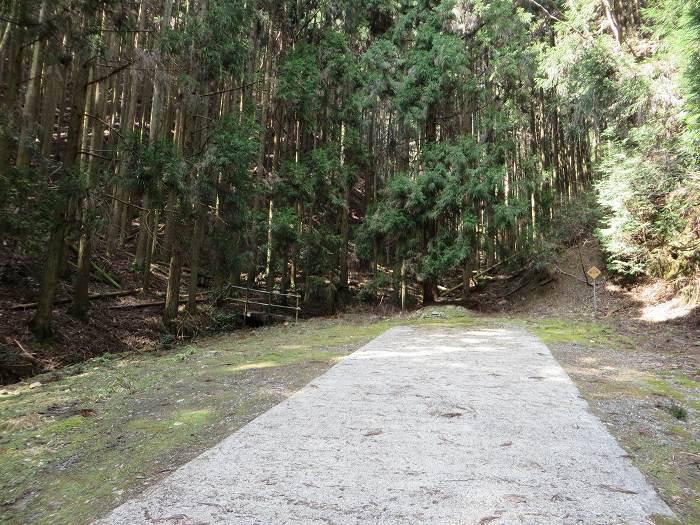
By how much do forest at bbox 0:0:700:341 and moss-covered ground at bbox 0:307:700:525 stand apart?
425cm

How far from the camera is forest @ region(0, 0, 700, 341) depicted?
29.3 feet

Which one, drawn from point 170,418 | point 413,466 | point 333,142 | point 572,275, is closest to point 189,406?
point 170,418

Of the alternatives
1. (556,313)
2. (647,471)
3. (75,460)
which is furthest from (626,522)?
(556,313)

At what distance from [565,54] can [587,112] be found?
190 cm

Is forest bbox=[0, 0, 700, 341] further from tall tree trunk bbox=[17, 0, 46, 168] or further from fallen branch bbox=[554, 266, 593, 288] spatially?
fallen branch bbox=[554, 266, 593, 288]

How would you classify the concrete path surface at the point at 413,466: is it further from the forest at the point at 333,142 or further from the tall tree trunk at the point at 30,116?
the tall tree trunk at the point at 30,116

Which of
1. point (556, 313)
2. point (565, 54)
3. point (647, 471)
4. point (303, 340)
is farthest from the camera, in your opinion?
point (556, 313)

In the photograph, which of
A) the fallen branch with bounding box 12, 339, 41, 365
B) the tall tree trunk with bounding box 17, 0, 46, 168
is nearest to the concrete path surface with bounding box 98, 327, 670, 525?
the fallen branch with bounding box 12, 339, 41, 365

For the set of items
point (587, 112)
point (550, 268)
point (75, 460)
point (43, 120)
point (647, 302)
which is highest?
point (587, 112)

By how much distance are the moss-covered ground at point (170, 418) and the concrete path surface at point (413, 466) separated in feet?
0.80

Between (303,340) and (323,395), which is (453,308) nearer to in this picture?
(303,340)

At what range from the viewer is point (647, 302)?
44.7ft

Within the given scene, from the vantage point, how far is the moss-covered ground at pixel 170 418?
2.44 meters

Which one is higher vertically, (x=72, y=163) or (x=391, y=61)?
(x=391, y=61)
